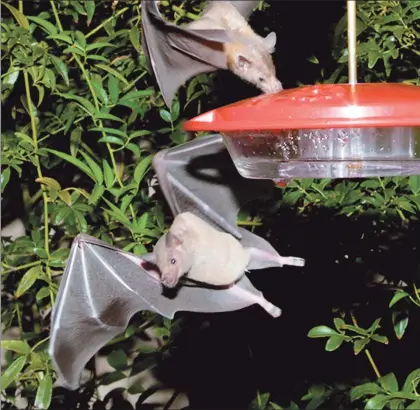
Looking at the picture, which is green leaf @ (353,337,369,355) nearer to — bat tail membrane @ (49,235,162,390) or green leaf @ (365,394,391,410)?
green leaf @ (365,394,391,410)

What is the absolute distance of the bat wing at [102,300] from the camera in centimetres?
163

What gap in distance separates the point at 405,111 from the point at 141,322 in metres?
1.63

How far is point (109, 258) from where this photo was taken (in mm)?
1792

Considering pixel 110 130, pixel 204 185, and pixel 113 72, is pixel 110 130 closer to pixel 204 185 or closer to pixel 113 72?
pixel 113 72

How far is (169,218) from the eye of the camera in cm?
250

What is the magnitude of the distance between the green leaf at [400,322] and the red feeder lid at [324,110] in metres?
0.89

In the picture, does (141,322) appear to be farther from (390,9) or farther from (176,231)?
(390,9)

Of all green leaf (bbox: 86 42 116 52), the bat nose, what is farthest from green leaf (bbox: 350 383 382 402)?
green leaf (bbox: 86 42 116 52)

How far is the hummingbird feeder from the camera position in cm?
116

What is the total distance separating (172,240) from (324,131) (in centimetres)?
56

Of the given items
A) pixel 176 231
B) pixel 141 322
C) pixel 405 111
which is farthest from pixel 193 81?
pixel 405 111

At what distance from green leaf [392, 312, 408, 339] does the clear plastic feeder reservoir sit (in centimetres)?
80

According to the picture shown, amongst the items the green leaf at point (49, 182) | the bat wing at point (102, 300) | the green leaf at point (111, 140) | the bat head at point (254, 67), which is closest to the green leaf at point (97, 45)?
the green leaf at point (111, 140)

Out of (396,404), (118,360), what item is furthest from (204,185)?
(118,360)
